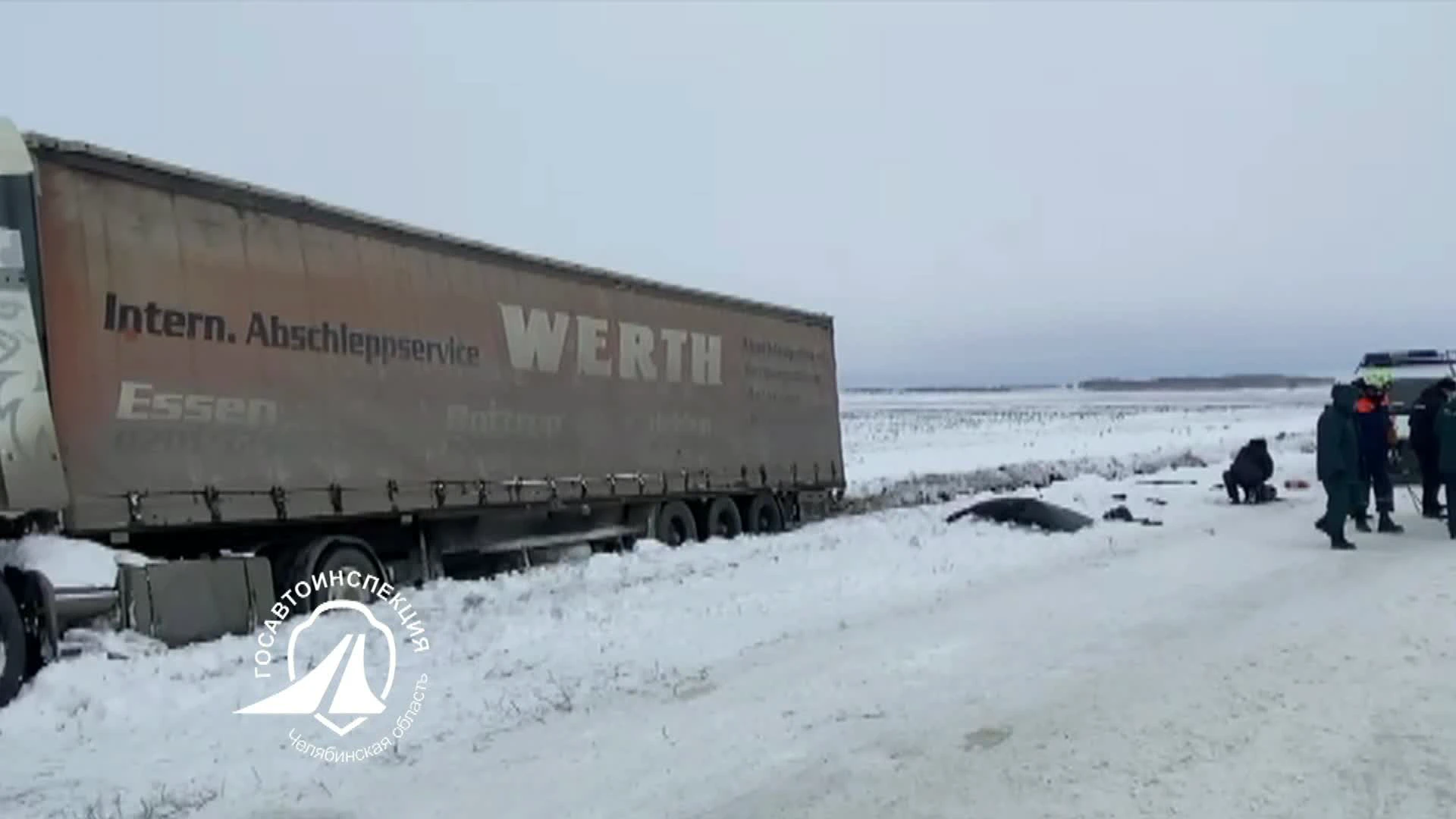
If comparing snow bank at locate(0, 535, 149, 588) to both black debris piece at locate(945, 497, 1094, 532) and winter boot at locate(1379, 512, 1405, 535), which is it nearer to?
black debris piece at locate(945, 497, 1094, 532)

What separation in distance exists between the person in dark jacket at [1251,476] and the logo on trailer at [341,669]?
533 inches

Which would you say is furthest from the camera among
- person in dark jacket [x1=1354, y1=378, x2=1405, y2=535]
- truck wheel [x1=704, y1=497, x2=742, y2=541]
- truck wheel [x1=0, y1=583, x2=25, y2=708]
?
truck wheel [x1=704, y1=497, x2=742, y2=541]

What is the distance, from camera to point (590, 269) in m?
15.9

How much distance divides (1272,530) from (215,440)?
39.1 feet

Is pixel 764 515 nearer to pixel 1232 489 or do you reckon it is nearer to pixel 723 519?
pixel 723 519

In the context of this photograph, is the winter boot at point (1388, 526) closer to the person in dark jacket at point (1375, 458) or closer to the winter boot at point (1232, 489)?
the person in dark jacket at point (1375, 458)

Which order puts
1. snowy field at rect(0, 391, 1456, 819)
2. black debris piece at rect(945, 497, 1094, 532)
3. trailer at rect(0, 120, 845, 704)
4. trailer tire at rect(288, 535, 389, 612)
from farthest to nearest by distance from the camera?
black debris piece at rect(945, 497, 1094, 532)
trailer tire at rect(288, 535, 389, 612)
trailer at rect(0, 120, 845, 704)
snowy field at rect(0, 391, 1456, 819)

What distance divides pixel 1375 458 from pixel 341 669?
12671mm

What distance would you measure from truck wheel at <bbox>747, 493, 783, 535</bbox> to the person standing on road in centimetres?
918

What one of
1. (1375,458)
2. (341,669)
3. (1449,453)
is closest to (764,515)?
(1375,458)

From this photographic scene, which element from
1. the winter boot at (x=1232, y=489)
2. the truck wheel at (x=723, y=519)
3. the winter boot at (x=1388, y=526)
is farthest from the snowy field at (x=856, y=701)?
the winter boot at (x=1232, y=489)

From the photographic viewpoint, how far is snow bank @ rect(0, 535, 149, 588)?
8.70 metres

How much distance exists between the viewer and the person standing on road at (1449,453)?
14109 millimetres

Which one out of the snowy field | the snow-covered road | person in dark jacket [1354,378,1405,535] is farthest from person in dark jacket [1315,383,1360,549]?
the snow-covered road
